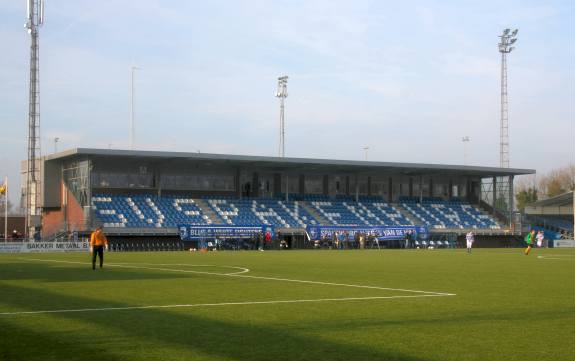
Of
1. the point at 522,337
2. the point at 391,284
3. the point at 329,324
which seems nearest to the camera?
the point at 522,337

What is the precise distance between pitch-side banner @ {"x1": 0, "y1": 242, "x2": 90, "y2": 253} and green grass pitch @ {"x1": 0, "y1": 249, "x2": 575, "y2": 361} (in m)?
35.3

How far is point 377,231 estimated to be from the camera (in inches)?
2995

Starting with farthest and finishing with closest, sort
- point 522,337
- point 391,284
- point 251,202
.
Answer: point 251,202, point 391,284, point 522,337

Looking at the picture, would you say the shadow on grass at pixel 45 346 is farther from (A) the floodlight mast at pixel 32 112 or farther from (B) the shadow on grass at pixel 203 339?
(A) the floodlight mast at pixel 32 112

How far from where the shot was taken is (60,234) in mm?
66125

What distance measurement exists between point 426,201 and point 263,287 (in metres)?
71.9

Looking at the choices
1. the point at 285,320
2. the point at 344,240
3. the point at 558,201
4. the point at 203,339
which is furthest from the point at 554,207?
the point at 203,339

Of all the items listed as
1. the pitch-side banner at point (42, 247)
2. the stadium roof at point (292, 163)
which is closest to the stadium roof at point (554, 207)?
the stadium roof at point (292, 163)

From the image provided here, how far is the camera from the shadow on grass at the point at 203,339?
9812 millimetres

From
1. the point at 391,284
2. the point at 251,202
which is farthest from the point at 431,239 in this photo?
the point at 391,284

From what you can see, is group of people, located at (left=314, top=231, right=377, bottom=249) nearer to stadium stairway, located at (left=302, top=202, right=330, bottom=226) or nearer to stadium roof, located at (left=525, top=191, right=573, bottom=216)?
stadium stairway, located at (left=302, top=202, right=330, bottom=226)

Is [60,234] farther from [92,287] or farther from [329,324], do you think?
[329,324]

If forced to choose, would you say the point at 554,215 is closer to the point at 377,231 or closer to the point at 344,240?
the point at 377,231

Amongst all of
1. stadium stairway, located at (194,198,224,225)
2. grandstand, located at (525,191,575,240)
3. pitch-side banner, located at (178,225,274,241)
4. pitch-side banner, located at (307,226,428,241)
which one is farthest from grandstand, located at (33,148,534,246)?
grandstand, located at (525,191,575,240)
